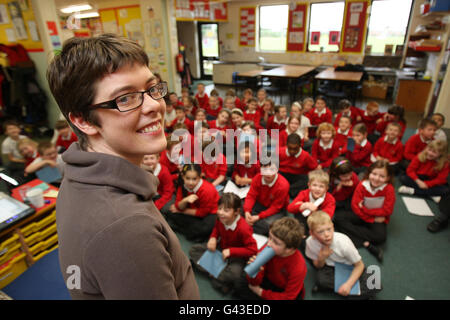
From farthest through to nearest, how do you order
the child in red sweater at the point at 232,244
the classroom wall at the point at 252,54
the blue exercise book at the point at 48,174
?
the classroom wall at the point at 252,54, the blue exercise book at the point at 48,174, the child in red sweater at the point at 232,244

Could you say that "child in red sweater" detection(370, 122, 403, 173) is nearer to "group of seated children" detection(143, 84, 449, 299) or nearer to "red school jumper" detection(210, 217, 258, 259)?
"group of seated children" detection(143, 84, 449, 299)

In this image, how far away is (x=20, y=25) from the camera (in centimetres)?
444

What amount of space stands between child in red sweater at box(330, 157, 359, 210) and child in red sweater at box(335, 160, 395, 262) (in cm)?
15

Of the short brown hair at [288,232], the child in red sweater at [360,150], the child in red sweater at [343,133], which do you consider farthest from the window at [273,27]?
the short brown hair at [288,232]

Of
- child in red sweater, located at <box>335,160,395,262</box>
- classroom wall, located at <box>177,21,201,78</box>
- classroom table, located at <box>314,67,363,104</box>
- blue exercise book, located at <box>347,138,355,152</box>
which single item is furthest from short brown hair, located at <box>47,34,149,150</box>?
classroom wall, located at <box>177,21,201,78</box>

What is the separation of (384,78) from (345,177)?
19.7 ft

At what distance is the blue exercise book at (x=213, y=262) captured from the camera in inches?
76.1

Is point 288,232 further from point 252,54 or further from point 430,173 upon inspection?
point 252,54

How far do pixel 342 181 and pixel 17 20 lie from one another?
573cm

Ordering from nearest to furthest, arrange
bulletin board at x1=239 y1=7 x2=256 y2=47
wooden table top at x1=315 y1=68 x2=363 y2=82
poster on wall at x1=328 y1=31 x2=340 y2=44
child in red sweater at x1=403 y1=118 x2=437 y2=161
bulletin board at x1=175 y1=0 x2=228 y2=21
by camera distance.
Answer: child in red sweater at x1=403 y1=118 x2=437 y2=161 < wooden table top at x1=315 y1=68 x2=363 y2=82 < bulletin board at x1=175 y1=0 x2=228 y2=21 < poster on wall at x1=328 y1=31 x2=340 y2=44 < bulletin board at x1=239 y1=7 x2=256 y2=47

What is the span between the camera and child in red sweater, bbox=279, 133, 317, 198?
118 inches

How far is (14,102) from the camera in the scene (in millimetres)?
4801

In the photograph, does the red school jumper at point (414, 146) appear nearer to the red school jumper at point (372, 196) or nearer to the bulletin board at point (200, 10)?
the red school jumper at point (372, 196)

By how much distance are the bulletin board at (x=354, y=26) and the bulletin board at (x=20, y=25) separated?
7.36 meters
